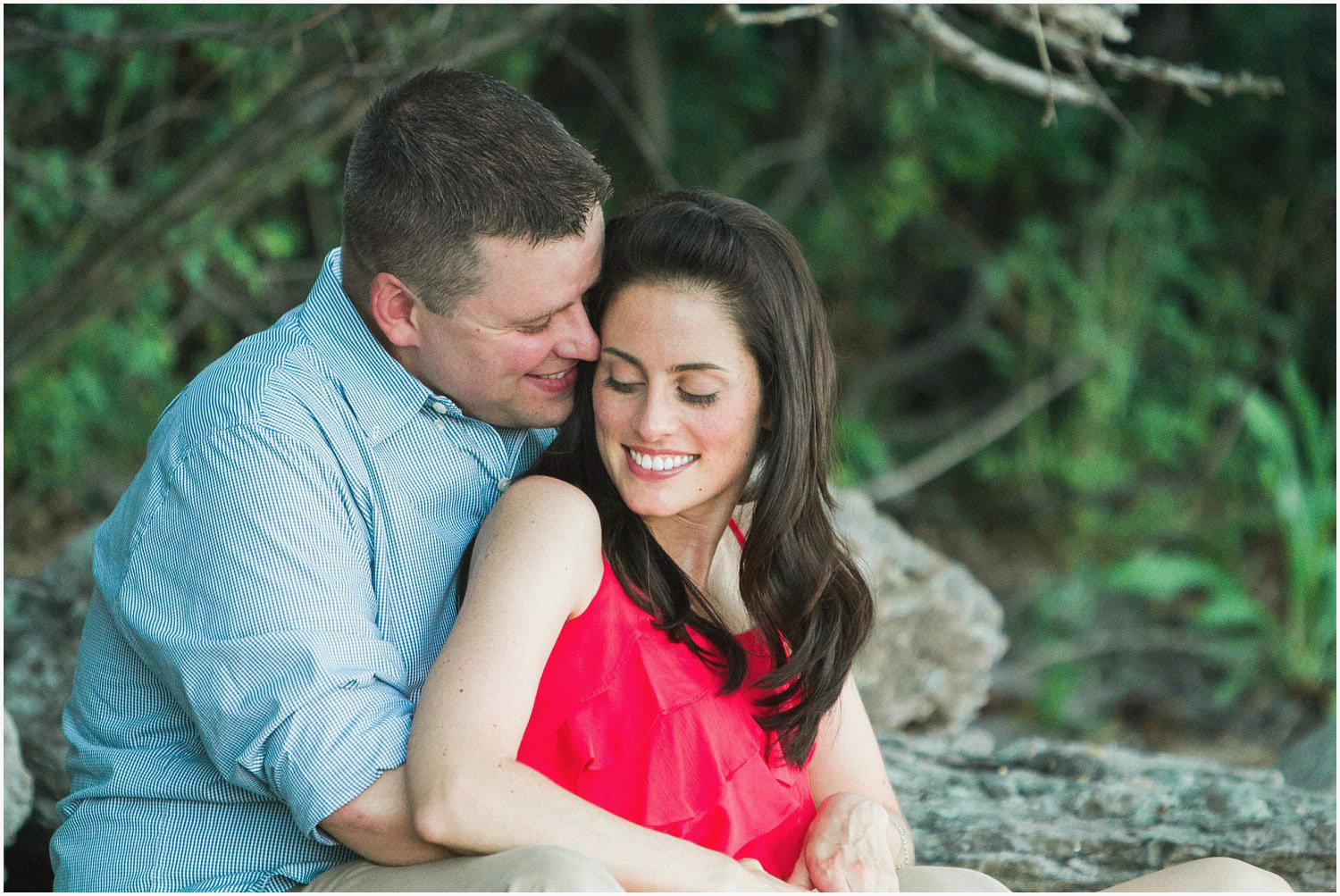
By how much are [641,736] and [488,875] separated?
413 millimetres

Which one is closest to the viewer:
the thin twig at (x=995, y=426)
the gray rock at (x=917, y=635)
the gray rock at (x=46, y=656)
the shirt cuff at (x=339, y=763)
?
the shirt cuff at (x=339, y=763)

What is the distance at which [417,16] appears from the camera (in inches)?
173

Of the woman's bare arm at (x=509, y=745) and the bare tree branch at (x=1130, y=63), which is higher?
the bare tree branch at (x=1130, y=63)

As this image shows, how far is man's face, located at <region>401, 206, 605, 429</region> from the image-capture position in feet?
8.01

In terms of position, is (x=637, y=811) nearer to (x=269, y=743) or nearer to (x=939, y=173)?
(x=269, y=743)

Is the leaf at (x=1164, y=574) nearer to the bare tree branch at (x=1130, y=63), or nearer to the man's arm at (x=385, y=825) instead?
the bare tree branch at (x=1130, y=63)

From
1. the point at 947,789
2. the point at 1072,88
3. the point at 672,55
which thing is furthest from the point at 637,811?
the point at 672,55

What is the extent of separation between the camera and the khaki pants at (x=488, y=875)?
6.14ft

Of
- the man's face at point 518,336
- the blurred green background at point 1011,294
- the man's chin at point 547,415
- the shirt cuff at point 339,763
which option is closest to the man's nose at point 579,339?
the man's face at point 518,336

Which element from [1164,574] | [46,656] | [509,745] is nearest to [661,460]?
[509,745]

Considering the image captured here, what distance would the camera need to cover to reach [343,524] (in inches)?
87.5

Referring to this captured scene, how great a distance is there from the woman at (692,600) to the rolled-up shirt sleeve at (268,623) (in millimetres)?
138

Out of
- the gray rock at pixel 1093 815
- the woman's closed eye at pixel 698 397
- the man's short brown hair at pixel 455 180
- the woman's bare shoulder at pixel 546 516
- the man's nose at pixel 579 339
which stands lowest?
the gray rock at pixel 1093 815

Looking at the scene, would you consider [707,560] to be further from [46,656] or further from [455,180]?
[46,656]
